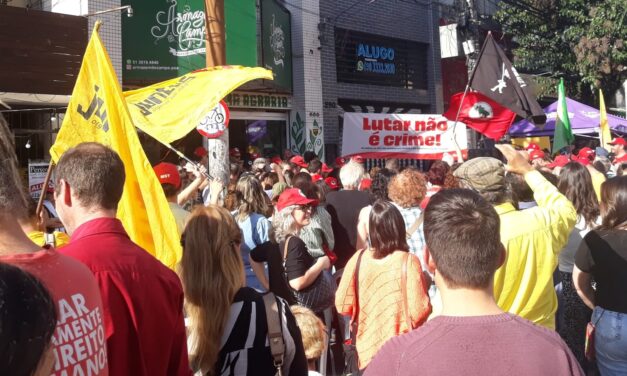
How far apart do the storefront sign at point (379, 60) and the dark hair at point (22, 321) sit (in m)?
14.9

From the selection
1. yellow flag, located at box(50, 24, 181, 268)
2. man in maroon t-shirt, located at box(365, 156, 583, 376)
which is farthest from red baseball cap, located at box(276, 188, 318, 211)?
man in maroon t-shirt, located at box(365, 156, 583, 376)

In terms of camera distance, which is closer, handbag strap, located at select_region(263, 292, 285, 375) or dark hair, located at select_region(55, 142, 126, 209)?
dark hair, located at select_region(55, 142, 126, 209)

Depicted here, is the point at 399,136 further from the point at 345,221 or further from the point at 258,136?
the point at 345,221

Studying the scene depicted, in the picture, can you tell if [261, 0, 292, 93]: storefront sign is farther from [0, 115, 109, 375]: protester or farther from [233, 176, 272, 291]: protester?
[0, 115, 109, 375]: protester

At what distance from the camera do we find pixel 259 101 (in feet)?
45.5

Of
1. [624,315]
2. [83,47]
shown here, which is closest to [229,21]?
[83,47]

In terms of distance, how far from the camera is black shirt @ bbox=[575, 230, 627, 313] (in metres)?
3.64

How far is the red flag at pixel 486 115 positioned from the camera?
10.2 meters

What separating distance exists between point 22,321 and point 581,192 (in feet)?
16.3

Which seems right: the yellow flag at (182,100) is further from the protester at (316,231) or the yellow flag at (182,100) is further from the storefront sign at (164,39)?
Result: the storefront sign at (164,39)

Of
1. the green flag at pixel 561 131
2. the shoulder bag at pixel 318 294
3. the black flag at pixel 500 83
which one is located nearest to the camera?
the shoulder bag at pixel 318 294

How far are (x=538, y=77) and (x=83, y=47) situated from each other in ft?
51.5

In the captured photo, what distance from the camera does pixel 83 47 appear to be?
1008cm

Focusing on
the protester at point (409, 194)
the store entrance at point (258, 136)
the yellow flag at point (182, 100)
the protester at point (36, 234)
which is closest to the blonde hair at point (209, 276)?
the protester at point (36, 234)
